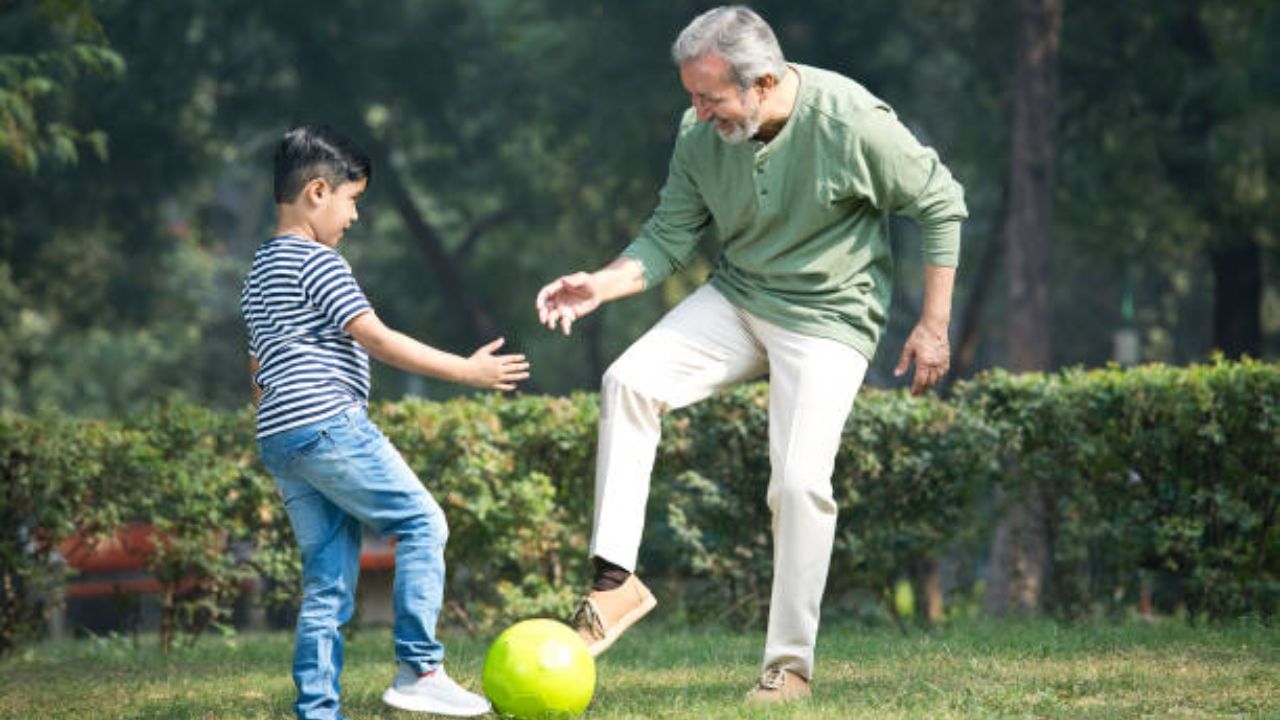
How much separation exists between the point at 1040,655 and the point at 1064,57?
Result: 567 inches

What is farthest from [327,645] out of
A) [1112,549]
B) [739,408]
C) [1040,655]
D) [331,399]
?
[1112,549]

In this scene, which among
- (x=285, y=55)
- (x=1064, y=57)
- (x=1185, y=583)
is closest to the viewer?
(x=1185, y=583)

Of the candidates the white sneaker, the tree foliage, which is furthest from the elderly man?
the tree foliage

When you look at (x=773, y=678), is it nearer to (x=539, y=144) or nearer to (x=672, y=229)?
(x=672, y=229)

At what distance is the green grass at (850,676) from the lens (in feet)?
17.2

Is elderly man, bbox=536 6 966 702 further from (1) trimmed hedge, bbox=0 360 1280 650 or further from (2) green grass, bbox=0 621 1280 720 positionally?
(1) trimmed hedge, bbox=0 360 1280 650

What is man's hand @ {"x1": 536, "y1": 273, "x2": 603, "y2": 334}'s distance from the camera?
221 inches

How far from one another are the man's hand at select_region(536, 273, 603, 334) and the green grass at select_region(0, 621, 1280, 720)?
4.24 ft

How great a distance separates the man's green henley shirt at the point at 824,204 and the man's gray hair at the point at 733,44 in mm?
246

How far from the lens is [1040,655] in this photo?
6441 mm

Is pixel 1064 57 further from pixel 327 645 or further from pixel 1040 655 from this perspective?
pixel 327 645

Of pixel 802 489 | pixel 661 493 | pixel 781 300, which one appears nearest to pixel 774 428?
pixel 802 489

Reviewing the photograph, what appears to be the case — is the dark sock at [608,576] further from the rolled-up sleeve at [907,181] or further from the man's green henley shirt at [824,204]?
the rolled-up sleeve at [907,181]

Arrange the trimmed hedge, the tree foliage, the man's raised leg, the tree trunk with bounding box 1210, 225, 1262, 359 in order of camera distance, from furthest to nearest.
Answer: the tree trunk with bounding box 1210, 225, 1262, 359 → the tree foliage → the trimmed hedge → the man's raised leg
